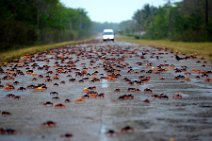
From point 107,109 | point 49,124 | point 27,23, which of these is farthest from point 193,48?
point 49,124

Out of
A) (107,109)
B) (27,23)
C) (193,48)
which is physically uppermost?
(27,23)

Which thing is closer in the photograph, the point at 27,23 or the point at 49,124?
the point at 49,124

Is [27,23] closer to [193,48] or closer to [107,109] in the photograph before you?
[193,48]

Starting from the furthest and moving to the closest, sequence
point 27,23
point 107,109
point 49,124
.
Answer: point 27,23, point 107,109, point 49,124

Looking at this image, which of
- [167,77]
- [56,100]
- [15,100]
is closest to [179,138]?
[56,100]

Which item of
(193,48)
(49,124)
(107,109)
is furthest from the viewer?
(193,48)

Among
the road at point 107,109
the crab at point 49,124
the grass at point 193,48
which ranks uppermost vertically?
the crab at point 49,124

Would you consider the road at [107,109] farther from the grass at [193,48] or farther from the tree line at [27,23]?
the tree line at [27,23]

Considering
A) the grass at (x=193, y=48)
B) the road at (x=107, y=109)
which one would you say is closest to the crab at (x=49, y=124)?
the road at (x=107, y=109)

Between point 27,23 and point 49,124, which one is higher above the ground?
point 27,23

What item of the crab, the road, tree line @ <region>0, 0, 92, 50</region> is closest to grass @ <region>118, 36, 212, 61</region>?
the road

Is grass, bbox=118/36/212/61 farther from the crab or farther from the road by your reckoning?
the crab

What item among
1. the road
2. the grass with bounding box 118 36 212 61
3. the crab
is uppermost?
the crab
